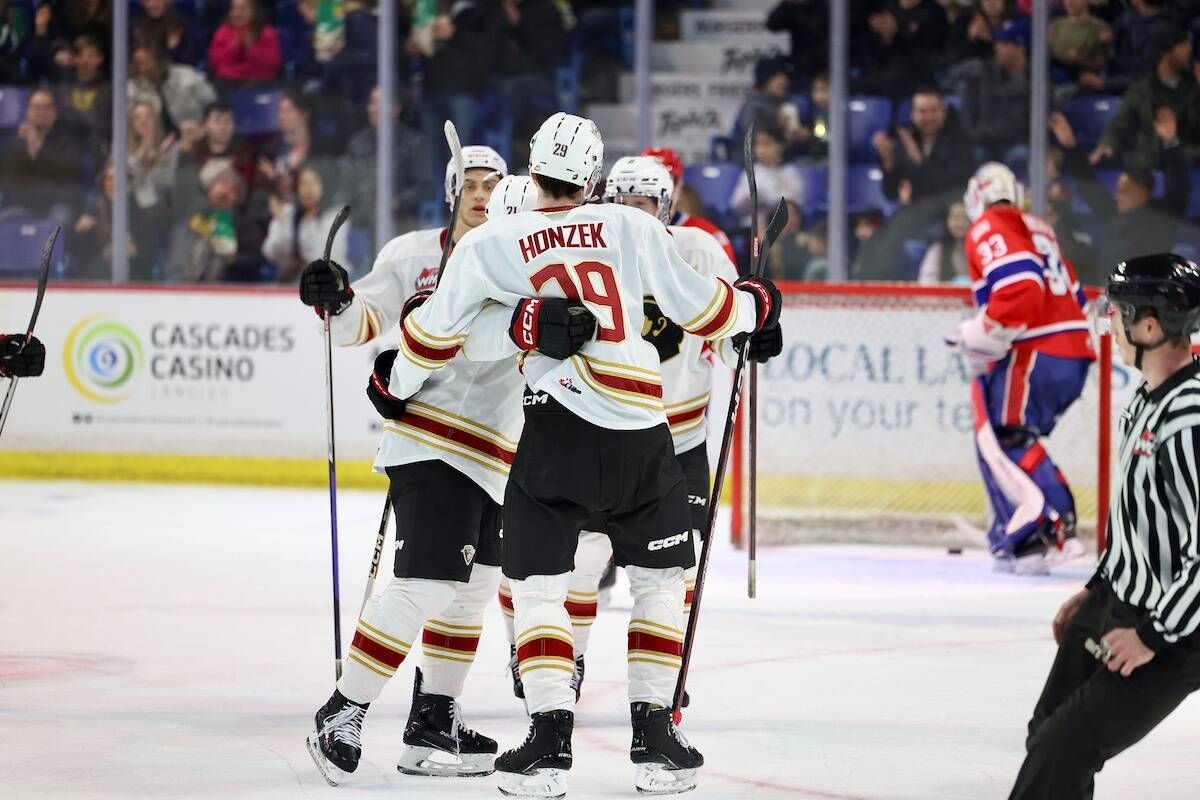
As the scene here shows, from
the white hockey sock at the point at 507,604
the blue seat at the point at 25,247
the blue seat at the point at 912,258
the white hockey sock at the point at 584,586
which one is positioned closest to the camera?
the white hockey sock at the point at 584,586

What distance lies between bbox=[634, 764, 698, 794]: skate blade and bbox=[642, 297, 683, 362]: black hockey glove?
1232 millimetres

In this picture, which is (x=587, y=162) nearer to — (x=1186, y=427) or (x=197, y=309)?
(x=1186, y=427)

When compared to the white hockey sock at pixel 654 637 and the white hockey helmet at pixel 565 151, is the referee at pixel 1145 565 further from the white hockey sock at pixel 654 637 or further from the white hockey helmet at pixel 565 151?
the white hockey helmet at pixel 565 151

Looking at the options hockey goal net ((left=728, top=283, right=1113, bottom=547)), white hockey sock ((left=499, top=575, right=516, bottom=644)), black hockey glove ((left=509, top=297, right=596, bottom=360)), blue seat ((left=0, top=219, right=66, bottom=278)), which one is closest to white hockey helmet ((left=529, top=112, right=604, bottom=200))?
black hockey glove ((left=509, top=297, right=596, bottom=360))

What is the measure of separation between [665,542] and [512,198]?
791 millimetres

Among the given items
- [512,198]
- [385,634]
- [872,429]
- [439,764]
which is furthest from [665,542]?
[872,429]

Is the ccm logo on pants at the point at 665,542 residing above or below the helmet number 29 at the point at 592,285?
below


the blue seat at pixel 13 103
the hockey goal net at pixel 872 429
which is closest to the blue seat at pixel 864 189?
the hockey goal net at pixel 872 429

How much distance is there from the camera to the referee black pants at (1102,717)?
260cm

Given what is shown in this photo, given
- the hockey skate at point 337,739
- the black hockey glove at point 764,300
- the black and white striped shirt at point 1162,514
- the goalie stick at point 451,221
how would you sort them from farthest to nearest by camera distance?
the goalie stick at point 451,221 → the black hockey glove at point 764,300 → the hockey skate at point 337,739 → the black and white striped shirt at point 1162,514

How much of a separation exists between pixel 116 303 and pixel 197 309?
0.38 metres

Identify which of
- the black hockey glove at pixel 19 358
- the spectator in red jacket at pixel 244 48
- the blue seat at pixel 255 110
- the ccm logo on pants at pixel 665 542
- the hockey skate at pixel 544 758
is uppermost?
the spectator in red jacket at pixel 244 48

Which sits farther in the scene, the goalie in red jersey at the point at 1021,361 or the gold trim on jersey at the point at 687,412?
the goalie in red jersey at the point at 1021,361

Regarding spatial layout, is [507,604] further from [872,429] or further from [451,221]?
[872,429]
